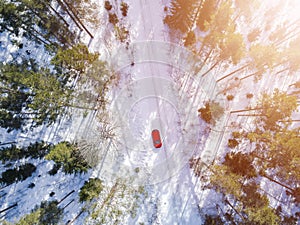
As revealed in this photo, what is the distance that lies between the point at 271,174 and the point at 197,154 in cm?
927

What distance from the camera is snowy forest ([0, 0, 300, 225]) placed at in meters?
24.8

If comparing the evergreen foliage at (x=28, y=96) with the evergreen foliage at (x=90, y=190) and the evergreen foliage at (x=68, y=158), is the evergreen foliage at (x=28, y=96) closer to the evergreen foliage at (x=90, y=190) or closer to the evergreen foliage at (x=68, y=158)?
the evergreen foliage at (x=68, y=158)

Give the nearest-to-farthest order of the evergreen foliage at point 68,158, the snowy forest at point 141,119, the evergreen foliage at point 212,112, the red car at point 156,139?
the evergreen foliage at point 68,158 < the snowy forest at point 141,119 < the red car at point 156,139 < the evergreen foliage at point 212,112

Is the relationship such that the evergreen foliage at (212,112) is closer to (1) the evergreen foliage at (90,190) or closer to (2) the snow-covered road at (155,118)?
(2) the snow-covered road at (155,118)

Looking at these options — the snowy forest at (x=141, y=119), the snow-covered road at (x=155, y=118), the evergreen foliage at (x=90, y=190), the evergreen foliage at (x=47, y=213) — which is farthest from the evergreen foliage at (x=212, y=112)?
the evergreen foliage at (x=47, y=213)

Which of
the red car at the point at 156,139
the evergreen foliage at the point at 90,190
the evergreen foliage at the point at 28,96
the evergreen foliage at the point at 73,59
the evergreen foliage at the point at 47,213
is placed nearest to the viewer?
the evergreen foliage at the point at 28,96

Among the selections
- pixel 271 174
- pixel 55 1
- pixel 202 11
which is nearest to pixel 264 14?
pixel 202 11

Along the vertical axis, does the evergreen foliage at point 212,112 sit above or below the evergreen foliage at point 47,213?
above

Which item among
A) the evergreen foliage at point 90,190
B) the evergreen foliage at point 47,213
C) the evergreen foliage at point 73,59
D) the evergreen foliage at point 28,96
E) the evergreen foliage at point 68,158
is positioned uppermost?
the evergreen foliage at point 73,59

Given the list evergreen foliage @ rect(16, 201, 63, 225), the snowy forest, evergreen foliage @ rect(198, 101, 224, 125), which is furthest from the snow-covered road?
evergreen foliage @ rect(16, 201, 63, 225)

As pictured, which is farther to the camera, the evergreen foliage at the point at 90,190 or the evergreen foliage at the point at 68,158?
the evergreen foliage at the point at 90,190

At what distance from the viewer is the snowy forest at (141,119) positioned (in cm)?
2483

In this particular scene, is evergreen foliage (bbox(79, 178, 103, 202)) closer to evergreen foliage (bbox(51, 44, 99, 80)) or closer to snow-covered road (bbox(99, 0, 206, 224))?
snow-covered road (bbox(99, 0, 206, 224))

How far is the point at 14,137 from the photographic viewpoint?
25.4 meters
